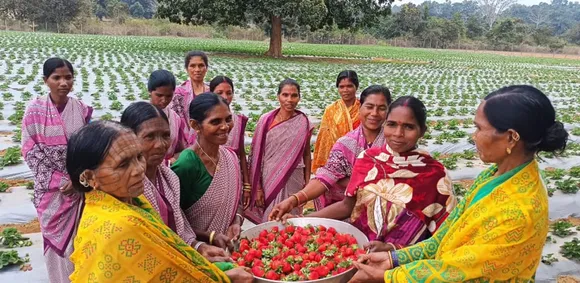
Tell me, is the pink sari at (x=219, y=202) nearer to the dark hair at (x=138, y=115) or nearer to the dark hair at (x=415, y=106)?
the dark hair at (x=138, y=115)

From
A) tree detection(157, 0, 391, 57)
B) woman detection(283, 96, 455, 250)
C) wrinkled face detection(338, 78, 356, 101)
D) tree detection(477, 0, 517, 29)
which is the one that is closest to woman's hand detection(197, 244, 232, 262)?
woman detection(283, 96, 455, 250)

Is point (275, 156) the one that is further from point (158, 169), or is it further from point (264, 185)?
point (158, 169)

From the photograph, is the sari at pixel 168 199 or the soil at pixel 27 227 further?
the soil at pixel 27 227

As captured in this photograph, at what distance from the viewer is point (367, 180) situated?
2711 millimetres

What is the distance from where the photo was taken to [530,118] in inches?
71.0

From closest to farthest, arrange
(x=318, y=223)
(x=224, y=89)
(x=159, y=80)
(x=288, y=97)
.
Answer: (x=318, y=223), (x=159, y=80), (x=288, y=97), (x=224, y=89)

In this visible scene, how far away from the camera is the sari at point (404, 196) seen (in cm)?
258

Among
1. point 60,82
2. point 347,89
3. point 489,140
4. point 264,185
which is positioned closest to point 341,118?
point 347,89

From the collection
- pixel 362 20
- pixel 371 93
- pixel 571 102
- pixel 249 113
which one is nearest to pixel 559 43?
pixel 362 20

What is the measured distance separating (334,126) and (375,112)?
1.35 meters

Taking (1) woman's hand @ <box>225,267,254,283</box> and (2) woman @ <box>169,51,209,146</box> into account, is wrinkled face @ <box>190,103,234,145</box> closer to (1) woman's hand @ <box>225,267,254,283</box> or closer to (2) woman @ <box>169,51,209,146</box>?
(1) woman's hand @ <box>225,267,254,283</box>

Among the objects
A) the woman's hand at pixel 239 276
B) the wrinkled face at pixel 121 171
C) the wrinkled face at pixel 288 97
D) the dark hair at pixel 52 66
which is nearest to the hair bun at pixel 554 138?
the woman's hand at pixel 239 276

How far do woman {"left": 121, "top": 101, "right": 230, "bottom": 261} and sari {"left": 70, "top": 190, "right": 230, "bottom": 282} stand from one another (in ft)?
1.97

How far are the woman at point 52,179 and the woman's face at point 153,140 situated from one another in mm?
819
